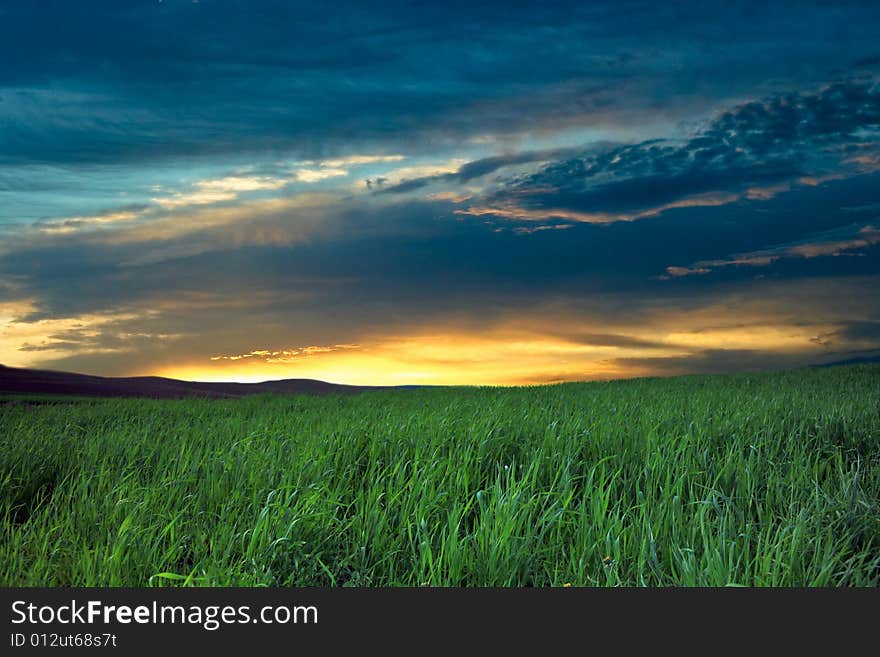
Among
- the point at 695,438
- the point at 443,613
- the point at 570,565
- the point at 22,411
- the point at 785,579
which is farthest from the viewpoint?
the point at 22,411

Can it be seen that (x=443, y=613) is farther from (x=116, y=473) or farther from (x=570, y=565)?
(x=116, y=473)

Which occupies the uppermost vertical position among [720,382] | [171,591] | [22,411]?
[171,591]

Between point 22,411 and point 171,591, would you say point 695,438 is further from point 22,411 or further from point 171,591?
point 22,411

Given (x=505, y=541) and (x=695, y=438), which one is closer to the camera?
(x=505, y=541)

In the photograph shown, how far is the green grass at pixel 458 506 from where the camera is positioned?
3504 mm

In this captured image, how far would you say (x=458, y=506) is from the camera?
14.4ft

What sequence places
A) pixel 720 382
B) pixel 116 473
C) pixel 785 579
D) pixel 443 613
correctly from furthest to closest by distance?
pixel 720 382 < pixel 116 473 < pixel 785 579 < pixel 443 613

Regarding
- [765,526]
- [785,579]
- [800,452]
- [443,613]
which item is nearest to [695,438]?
[800,452]

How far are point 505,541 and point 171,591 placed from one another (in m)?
1.69

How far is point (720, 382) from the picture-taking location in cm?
1927

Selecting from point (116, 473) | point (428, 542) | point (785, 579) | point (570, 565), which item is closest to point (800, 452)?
point (785, 579)

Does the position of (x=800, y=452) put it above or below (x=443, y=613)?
below

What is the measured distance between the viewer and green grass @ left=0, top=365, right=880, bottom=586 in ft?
11.5

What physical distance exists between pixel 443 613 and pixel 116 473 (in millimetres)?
4275
